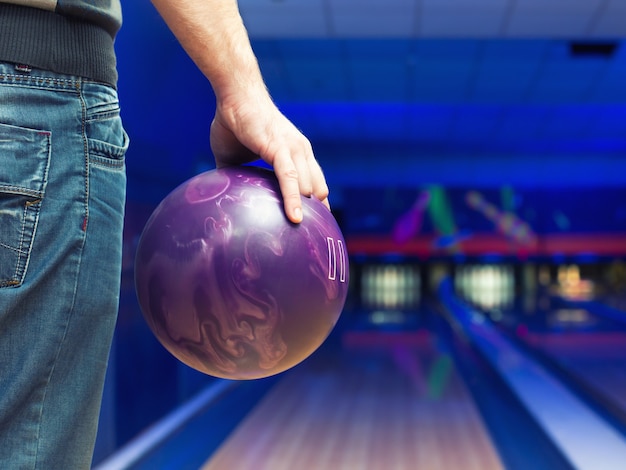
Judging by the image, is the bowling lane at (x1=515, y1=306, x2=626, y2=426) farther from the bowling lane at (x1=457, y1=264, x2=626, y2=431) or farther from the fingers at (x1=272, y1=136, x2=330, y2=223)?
the fingers at (x1=272, y1=136, x2=330, y2=223)

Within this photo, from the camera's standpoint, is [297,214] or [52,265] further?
[297,214]

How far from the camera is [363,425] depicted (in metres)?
3.77

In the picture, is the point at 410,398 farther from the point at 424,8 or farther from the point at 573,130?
the point at 573,130

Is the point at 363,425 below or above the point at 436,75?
below

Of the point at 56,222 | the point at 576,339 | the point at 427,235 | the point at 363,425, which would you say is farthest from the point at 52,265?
the point at 427,235

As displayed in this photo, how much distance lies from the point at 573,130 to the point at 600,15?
4586 millimetres

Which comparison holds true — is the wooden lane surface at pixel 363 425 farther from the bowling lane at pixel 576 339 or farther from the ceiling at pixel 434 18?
the ceiling at pixel 434 18

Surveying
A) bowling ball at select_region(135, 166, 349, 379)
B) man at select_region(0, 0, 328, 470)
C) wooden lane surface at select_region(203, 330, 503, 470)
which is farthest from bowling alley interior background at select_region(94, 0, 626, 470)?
man at select_region(0, 0, 328, 470)

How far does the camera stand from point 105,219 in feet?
2.17

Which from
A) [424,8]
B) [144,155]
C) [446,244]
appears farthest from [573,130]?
[144,155]

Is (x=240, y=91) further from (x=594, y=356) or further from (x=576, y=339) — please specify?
(x=576, y=339)

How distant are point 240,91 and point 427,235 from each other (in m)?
12.1

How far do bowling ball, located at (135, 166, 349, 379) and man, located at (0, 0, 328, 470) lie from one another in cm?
16

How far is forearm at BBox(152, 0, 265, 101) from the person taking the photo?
77 cm
